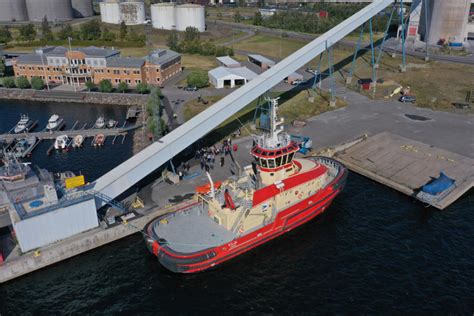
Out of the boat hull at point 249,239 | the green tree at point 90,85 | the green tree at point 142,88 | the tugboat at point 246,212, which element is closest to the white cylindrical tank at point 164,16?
the green tree at point 90,85

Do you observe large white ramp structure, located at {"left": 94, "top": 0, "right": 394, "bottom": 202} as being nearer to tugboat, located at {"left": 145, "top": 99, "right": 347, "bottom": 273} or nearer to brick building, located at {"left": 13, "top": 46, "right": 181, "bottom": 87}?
tugboat, located at {"left": 145, "top": 99, "right": 347, "bottom": 273}


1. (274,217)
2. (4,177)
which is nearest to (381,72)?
(274,217)

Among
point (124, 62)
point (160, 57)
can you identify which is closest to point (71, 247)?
point (124, 62)

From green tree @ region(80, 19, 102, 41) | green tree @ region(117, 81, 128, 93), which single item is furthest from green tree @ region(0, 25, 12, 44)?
green tree @ region(117, 81, 128, 93)

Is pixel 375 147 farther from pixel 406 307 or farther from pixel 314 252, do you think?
pixel 406 307

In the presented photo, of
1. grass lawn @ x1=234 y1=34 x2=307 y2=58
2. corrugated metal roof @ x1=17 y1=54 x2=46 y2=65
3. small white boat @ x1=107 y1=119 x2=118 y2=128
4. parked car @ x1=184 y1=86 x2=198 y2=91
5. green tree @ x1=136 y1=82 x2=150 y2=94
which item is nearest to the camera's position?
small white boat @ x1=107 y1=119 x2=118 y2=128

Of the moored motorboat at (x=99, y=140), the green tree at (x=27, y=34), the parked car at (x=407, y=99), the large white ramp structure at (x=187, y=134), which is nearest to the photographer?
the large white ramp structure at (x=187, y=134)

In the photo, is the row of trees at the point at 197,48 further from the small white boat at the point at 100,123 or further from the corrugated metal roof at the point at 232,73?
the small white boat at the point at 100,123
